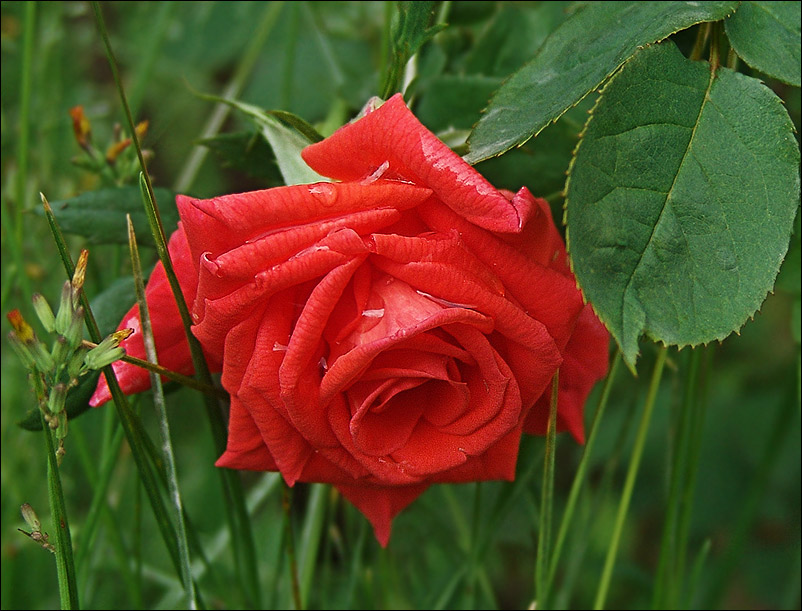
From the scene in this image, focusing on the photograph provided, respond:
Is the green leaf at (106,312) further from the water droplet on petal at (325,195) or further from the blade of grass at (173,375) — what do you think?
the water droplet on petal at (325,195)

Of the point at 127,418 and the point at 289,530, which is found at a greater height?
the point at 127,418

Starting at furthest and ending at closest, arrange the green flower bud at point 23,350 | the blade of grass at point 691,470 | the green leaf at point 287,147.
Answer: the blade of grass at point 691,470 → the green leaf at point 287,147 → the green flower bud at point 23,350

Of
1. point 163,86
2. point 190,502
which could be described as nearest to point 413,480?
point 190,502

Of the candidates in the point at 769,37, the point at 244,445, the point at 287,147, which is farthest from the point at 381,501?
the point at 769,37

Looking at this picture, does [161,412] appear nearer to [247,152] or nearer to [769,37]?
[247,152]

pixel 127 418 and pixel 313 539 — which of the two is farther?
pixel 313 539

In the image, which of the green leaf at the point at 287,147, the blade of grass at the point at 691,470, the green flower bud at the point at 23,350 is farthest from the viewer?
the blade of grass at the point at 691,470

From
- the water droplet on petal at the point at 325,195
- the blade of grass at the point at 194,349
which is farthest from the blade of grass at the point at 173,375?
the water droplet on petal at the point at 325,195

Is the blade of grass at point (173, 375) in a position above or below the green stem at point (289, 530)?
above
